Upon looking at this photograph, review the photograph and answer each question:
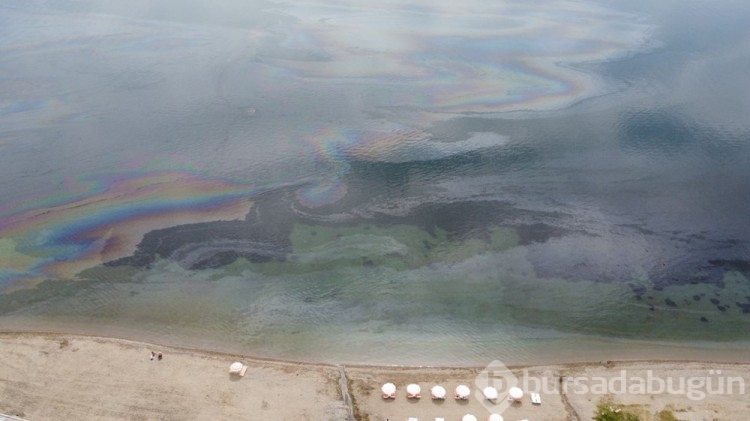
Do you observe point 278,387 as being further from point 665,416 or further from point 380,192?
point 665,416

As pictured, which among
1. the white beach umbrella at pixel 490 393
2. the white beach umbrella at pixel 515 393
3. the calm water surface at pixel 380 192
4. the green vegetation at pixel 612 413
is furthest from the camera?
the calm water surface at pixel 380 192

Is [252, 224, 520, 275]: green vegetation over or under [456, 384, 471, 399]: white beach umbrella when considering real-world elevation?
over

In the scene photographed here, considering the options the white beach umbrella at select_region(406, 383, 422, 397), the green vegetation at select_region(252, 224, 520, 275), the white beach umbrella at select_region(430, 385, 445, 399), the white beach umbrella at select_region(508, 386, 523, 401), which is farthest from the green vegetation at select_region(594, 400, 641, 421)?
the green vegetation at select_region(252, 224, 520, 275)

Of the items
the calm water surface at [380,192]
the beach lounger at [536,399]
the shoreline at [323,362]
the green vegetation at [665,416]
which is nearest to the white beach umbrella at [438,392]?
the shoreline at [323,362]

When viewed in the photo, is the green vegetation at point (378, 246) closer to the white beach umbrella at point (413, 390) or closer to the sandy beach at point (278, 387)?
the sandy beach at point (278, 387)

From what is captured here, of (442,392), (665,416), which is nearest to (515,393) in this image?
(442,392)

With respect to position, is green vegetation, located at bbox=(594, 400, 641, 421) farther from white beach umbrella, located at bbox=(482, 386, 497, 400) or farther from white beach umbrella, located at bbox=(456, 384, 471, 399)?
white beach umbrella, located at bbox=(456, 384, 471, 399)
